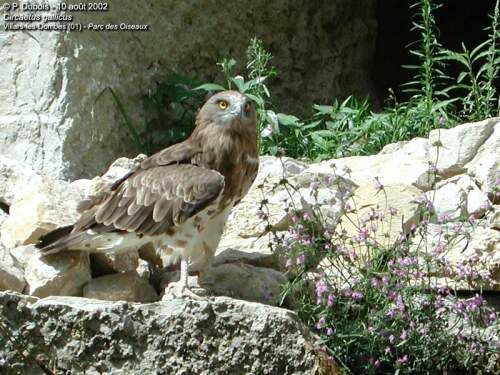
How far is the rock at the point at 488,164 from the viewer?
683 centimetres

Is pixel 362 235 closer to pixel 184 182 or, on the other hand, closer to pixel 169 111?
pixel 184 182

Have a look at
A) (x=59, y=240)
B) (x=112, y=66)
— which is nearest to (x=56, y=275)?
(x=59, y=240)

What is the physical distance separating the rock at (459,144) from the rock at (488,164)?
2 cm

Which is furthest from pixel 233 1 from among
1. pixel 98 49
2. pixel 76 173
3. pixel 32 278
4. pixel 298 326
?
pixel 298 326

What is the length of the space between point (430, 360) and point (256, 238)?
1364mm

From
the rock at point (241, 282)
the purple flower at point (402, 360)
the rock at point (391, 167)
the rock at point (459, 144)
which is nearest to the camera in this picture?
the purple flower at point (402, 360)

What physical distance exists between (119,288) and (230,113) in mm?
1225

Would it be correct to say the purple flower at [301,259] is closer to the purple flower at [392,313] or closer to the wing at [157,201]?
the purple flower at [392,313]

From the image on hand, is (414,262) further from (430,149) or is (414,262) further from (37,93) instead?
(37,93)

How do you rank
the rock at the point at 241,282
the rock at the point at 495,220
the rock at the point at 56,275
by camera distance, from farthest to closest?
the rock at the point at 495,220 < the rock at the point at 241,282 < the rock at the point at 56,275

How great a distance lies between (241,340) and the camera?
5.21 metres

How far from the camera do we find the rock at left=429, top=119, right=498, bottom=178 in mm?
7133

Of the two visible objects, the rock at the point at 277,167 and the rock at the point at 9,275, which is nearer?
the rock at the point at 9,275

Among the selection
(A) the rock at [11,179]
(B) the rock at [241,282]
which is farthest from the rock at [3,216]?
(B) the rock at [241,282]
